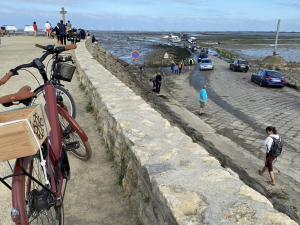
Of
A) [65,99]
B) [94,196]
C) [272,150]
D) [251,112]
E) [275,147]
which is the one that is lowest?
[251,112]

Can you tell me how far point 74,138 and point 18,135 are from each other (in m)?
2.55

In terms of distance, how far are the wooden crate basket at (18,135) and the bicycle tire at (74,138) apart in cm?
186

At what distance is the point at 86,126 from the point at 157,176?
164 inches

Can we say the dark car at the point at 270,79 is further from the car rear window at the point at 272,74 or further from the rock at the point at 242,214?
the rock at the point at 242,214

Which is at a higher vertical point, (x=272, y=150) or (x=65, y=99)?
(x=65, y=99)

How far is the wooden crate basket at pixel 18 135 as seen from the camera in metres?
2.58

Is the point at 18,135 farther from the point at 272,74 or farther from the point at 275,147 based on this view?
the point at 272,74

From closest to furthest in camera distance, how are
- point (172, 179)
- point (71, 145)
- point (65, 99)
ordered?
point (172, 179) < point (71, 145) < point (65, 99)

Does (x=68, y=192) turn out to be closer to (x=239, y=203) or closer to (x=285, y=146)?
(x=239, y=203)

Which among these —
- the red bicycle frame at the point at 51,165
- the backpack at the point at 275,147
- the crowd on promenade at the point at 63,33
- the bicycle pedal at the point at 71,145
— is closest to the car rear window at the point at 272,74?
the crowd on promenade at the point at 63,33

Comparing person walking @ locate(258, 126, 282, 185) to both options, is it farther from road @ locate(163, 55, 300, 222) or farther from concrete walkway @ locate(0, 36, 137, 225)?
concrete walkway @ locate(0, 36, 137, 225)

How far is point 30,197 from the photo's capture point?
3.05 metres

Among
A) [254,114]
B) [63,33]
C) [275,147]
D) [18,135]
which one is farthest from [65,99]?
[63,33]

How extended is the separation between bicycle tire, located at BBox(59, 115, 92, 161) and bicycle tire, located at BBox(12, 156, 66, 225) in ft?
5.13
